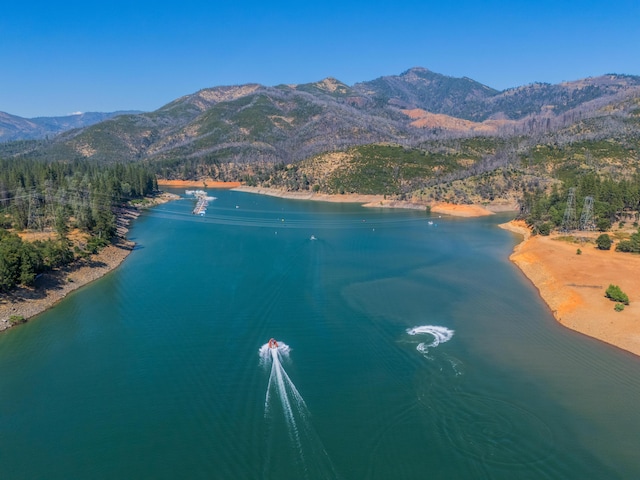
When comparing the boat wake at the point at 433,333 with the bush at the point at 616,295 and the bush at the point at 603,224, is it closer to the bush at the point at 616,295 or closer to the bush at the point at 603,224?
the bush at the point at 616,295

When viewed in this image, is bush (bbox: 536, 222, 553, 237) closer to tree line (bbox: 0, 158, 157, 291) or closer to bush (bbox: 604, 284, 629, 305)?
bush (bbox: 604, 284, 629, 305)

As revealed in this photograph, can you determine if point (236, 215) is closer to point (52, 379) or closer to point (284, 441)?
point (52, 379)

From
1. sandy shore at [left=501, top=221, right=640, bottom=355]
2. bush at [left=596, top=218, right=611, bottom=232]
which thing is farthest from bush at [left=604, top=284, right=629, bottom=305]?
bush at [left=596, top=218, right=611, bottom=232]

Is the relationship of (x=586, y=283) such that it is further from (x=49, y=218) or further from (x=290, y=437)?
(x=49, y=218)

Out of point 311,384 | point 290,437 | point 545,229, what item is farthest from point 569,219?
point 290,437

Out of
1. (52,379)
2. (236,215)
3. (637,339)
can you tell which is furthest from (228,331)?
(236,215)

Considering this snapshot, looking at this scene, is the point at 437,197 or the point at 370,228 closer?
the point at 370,228
